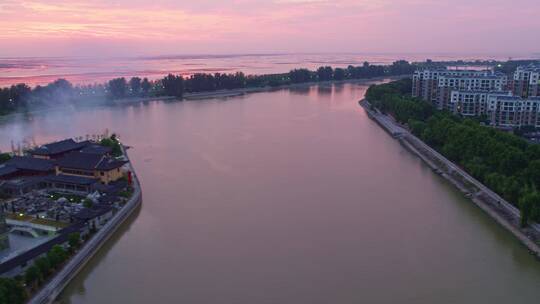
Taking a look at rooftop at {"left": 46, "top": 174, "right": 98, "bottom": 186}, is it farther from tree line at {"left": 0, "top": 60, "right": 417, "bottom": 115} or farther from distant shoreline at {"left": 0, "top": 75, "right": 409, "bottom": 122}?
tree line at {"left": 0, "top": 60, "right": 417, "bottom": 115}

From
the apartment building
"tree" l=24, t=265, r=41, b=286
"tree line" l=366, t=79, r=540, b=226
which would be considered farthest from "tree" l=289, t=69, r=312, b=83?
"tree" l=24, t=265, r=41, b=286

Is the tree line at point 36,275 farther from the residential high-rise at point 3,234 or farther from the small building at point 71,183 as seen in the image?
the small building at point 71,183

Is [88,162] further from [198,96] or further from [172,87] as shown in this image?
[198,96]

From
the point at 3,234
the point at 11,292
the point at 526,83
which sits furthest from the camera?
the point at 526,83

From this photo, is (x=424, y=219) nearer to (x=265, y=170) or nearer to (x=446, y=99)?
(x=265, y=170)

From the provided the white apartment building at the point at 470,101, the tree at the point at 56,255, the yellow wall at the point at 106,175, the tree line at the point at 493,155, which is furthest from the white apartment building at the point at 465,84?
the tree at the point at 56,255

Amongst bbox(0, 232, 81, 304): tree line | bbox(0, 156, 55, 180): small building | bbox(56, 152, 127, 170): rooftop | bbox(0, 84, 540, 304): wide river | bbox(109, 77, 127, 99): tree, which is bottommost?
bbox(0, 84, 540, 304): wide river

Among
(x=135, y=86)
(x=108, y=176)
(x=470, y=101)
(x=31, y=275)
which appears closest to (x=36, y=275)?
(x=31, y=275)

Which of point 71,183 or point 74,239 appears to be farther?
point 71,183
